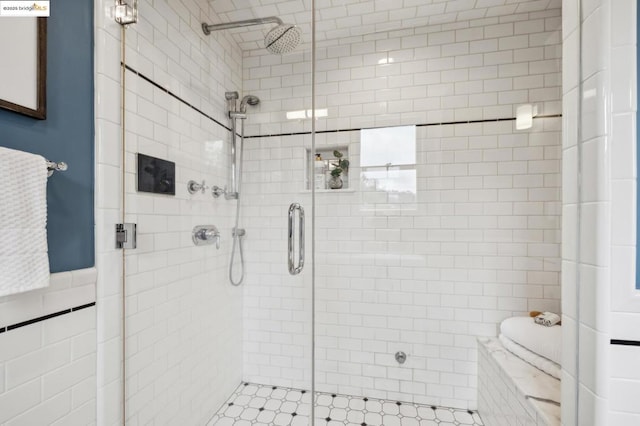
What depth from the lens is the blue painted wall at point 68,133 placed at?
0.91 meters

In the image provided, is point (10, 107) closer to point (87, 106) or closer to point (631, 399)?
point (87, 106)

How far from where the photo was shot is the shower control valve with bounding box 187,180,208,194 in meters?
1.50

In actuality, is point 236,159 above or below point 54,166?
above

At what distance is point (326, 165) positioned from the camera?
201 centimetres

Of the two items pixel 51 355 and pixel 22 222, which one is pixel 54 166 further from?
pixel 51 355

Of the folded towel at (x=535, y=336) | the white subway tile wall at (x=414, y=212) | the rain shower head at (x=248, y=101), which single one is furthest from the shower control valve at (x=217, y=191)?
the folded towel at (x=535, y=336)

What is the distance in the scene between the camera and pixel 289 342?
1.91 meters

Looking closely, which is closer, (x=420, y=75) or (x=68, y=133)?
(x=68, y=133)

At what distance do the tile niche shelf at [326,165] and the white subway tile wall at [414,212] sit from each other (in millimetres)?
34

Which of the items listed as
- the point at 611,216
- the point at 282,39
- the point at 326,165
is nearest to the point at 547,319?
the point at 611,216

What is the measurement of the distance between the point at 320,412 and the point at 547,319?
1.45 m

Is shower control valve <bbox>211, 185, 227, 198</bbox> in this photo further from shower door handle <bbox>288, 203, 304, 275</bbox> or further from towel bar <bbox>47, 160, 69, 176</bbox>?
towel bar <bbox>47, 160, 69, 176</bbox>

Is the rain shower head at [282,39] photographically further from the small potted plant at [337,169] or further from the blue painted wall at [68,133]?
the blue painted wall at [68,133]

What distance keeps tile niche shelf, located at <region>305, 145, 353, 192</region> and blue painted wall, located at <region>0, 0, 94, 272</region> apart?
1.10 m
